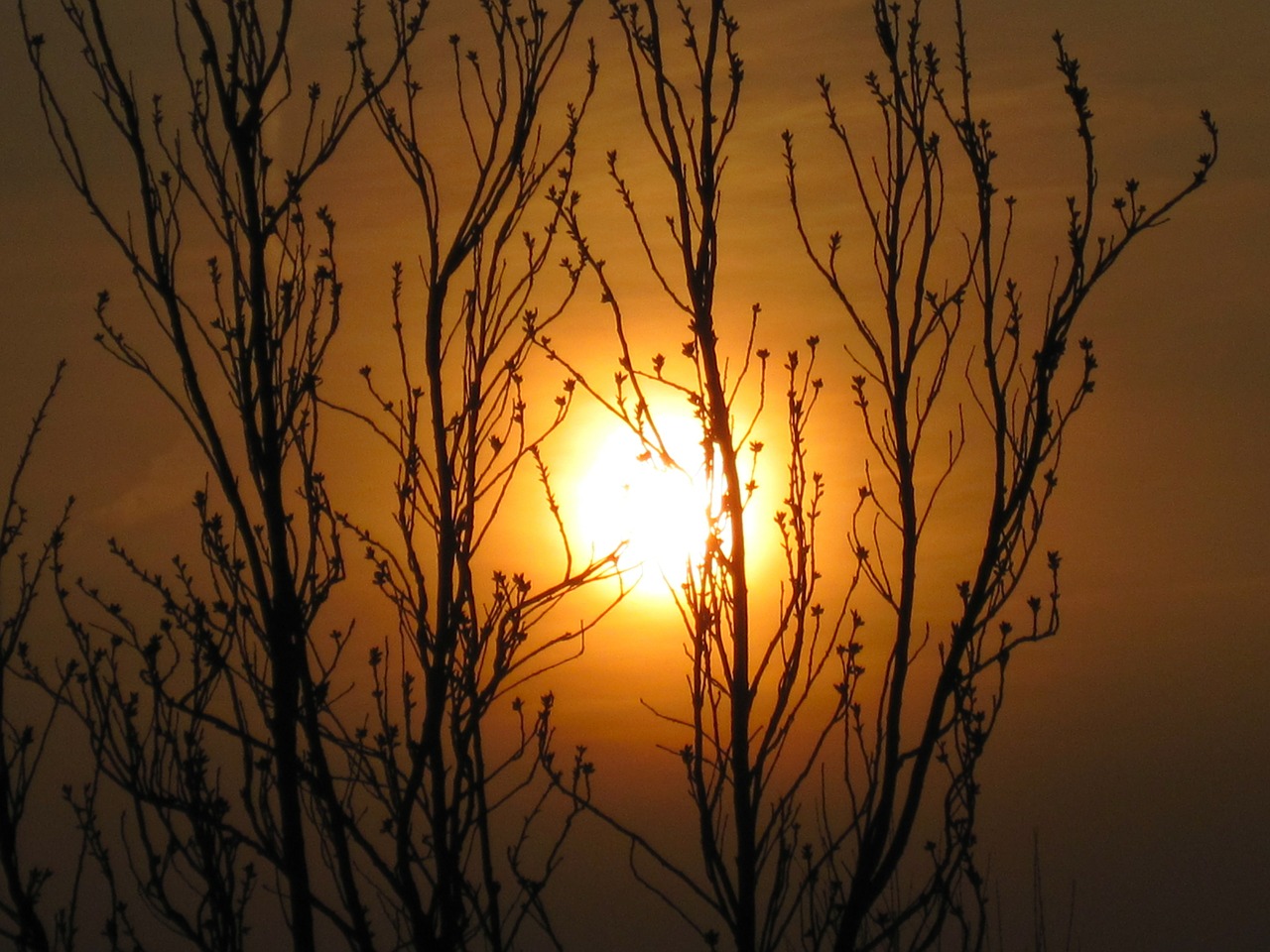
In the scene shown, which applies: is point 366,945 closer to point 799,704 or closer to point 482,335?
point 799,704

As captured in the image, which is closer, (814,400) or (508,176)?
(508,176)

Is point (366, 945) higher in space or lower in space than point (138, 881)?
lower

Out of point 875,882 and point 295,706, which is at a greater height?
point 295,706

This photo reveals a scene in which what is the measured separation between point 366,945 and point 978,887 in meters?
1.67

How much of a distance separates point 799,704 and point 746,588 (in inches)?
15.4

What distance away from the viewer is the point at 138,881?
3840mm

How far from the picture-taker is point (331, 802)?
9.80 feet

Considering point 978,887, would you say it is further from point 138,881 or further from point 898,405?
point 138,881

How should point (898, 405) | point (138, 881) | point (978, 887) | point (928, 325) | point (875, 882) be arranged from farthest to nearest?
point (138, 881) → point (978, 887) → point (928, 325) → point (898, 405) → point (875, 882)

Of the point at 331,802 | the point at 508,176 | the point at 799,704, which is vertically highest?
the point at 508,176

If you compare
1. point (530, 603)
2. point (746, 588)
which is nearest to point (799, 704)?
point (746, 588)

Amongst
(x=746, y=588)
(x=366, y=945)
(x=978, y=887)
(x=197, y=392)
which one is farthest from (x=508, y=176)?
(x=978, y=887)

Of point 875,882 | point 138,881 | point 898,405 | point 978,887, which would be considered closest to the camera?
point 875,882

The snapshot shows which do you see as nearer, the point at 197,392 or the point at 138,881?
the point at 197,392
